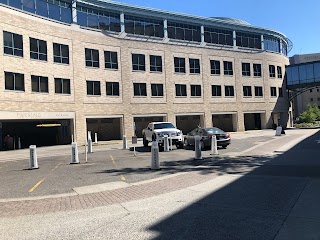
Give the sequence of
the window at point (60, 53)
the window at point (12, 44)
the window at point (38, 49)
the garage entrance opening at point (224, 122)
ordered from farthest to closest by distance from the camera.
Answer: the garage entrance opening at point (224, 122) < the window at point (60, 53) < the window at point (38, 49) < the window at point (12, 44)

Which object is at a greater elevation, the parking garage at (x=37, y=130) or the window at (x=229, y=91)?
the window at (x=229, y=91)

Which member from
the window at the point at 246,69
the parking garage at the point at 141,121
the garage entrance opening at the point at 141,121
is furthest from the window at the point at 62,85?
the window at the point at 246,69

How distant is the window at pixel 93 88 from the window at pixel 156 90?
7288 millimetres

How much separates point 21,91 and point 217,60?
27636 millimetres

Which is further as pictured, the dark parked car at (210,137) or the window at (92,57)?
the window at (92,57)

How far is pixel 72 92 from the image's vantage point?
113ft

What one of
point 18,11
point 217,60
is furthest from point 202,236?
point 217,60

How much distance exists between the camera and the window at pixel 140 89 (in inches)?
1565

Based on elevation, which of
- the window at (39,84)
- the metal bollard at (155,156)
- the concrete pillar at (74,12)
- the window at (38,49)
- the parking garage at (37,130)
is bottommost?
the metal bollard at (155,156)

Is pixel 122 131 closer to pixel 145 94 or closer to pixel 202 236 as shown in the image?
pixel 145 94

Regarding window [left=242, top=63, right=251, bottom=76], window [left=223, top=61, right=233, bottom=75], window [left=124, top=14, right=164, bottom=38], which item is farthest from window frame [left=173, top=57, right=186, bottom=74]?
window [left=242, top=63, right=251, bottom=76]

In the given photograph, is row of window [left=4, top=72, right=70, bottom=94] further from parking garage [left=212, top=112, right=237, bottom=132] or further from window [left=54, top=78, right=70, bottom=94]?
parking garage [left=212, top=112, right=237, bottom=132]

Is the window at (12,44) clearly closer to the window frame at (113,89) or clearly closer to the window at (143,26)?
the window frame at (113,89)

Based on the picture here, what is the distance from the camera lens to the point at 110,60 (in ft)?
125
